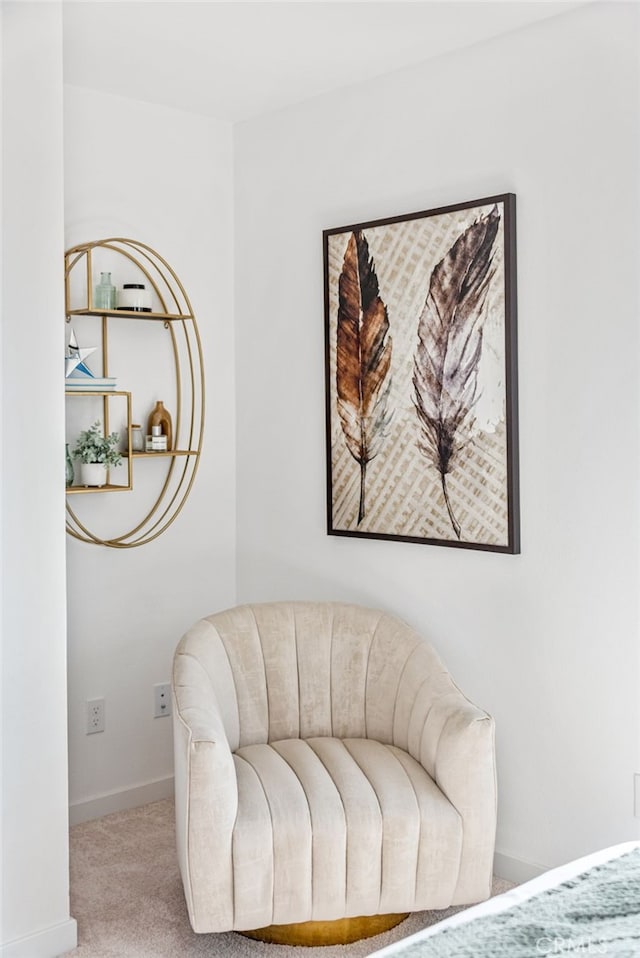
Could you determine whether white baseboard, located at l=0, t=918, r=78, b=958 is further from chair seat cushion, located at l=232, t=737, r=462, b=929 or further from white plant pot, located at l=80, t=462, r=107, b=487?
white plant pot, located at l=80, t=462, r=107, b=487

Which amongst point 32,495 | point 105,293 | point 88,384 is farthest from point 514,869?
point 105,293

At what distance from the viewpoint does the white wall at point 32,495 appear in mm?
2396

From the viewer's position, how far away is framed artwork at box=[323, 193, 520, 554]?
2859 millimetres

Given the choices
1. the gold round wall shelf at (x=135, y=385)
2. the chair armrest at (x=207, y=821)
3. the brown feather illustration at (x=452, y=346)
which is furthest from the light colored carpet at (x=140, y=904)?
the brown feather illustration at (x=452, y=346)

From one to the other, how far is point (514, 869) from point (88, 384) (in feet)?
6.69

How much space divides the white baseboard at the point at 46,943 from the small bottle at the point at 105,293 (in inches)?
75.8

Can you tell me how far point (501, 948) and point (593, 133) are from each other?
2126 millimetres

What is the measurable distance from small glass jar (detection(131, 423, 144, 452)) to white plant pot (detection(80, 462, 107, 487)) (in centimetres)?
24

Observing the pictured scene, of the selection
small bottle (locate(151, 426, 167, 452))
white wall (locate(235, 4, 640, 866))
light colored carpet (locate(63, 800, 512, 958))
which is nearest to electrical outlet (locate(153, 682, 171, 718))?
light colored carpet (locate(63, 800, 512, 958))

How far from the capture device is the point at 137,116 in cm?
345

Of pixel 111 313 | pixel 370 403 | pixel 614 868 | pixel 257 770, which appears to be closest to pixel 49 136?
pixel 111 313

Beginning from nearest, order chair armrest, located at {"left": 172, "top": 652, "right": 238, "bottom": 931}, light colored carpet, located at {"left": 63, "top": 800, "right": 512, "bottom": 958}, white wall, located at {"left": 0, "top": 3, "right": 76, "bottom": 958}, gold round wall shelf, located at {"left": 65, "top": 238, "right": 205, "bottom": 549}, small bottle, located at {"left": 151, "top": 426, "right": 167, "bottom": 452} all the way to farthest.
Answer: chair armrest, located at {"left": 172, "top": 652, "right": 238, "bottom": 931} < white wall, located at {"left": 0, "top": 3, "right": 76, "bottom": 958} < light colored carpet, located at {"left": 63, "top": 800, "right": 512, "bottom": 958} < gold round wall shelf, located at {"left": 65, "top": 238, "right": 205, "bottom": 549} < small bottle, located at {"left": 151, "top": 426, "right": 167, "bottom": 452}

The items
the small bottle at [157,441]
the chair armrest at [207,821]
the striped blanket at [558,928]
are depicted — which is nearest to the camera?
the striped blanket at [558,928]

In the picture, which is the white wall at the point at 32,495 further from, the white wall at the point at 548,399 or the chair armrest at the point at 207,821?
the white wall at the point at 548,399
